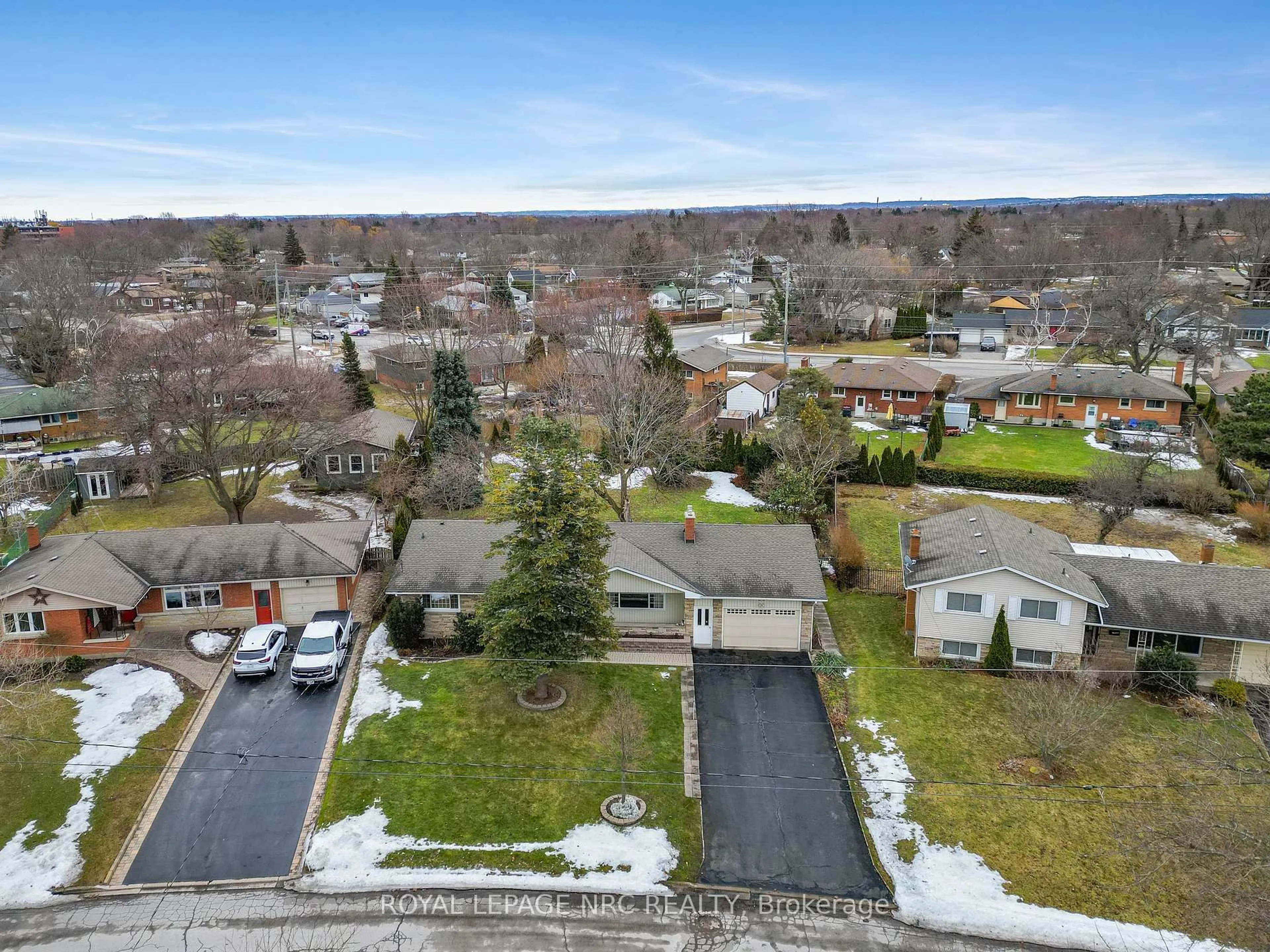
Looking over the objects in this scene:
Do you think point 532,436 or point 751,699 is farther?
point 532,436

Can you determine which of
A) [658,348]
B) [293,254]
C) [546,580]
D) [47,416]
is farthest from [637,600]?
[293,254]

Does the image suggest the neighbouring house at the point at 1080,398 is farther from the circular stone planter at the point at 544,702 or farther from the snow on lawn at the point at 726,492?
the circular stone planter at the point at 544,702

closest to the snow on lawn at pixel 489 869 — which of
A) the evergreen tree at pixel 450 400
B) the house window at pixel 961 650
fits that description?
the house window at pixel 961 650

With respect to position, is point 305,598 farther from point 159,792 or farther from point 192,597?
point 159,792

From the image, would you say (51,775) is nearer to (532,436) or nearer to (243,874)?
(243,874)

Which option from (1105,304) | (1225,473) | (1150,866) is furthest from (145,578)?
(1105,304)

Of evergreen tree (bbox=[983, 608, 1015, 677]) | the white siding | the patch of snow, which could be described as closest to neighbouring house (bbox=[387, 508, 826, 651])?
the white siding
